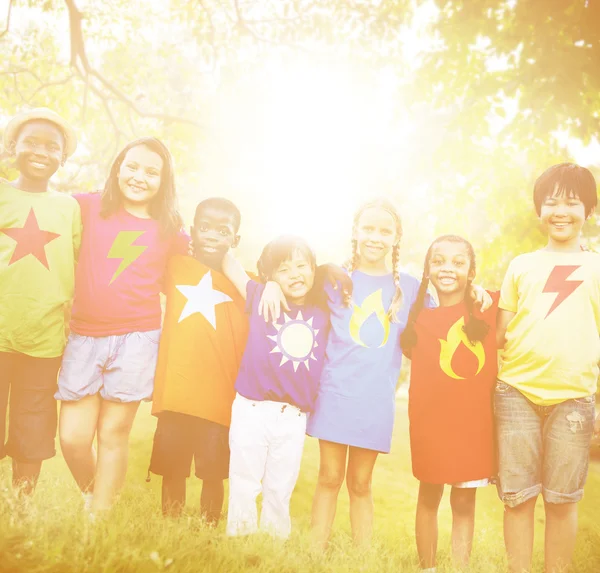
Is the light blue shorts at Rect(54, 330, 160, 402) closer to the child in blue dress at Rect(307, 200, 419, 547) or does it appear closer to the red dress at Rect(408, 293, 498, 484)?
the child in blue dress at Rect(307, 200, 419, 547)

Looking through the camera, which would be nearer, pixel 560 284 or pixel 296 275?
pixel 560 284

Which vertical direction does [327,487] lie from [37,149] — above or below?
below

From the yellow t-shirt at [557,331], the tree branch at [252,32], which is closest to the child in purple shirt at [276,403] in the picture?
the yellow t-shirt at [557,331]

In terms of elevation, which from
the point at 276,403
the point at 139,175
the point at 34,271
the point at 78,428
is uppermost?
the point at 139,175

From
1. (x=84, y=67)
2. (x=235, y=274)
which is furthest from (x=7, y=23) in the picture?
(x=235, y=274)

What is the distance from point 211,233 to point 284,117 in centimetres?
413

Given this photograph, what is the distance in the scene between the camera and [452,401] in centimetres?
292

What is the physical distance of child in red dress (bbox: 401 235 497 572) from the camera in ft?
9.48

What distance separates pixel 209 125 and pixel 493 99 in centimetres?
382

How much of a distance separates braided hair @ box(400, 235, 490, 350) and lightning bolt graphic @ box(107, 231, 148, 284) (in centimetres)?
150

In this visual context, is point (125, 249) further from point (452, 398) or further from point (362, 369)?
point (452, 398)

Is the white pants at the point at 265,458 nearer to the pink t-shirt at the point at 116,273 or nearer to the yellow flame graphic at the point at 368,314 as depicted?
the yellow flame graphic at the point at 368,314

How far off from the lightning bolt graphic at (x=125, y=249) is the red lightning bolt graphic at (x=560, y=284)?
83.9 inches

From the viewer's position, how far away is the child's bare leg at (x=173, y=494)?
301 centimetres
